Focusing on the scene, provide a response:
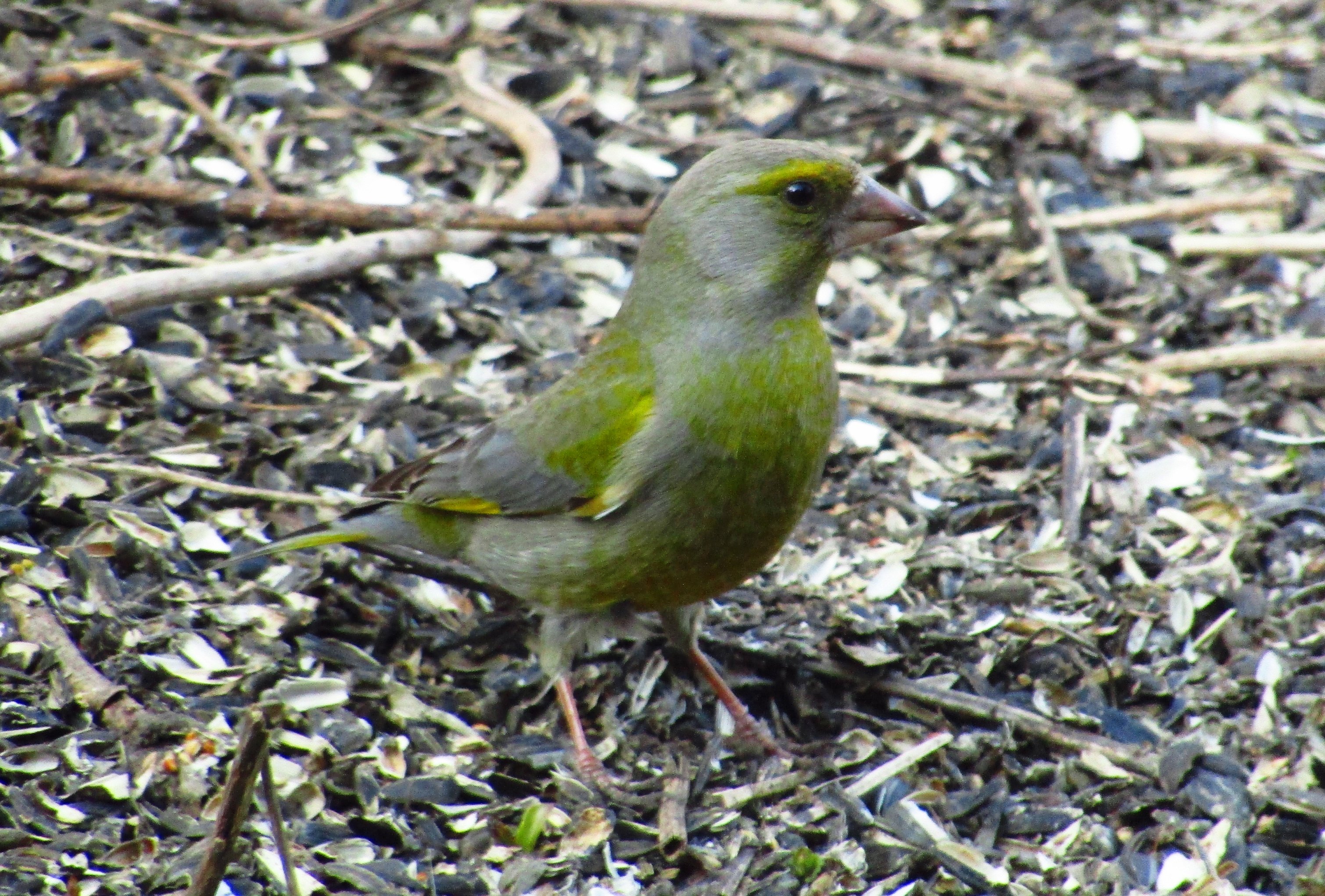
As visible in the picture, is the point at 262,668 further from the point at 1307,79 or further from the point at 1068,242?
the point at 1307,79

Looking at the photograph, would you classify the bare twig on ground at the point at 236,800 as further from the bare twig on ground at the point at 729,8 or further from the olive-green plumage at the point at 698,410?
the bare twig on ground at the point at 729,8

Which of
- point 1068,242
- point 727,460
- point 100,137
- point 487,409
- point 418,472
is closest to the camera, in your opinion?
point 727,460

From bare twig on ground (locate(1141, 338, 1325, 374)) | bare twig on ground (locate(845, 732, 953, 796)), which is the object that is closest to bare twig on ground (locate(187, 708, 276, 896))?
bare twig on ground (locate(845, 732, 953, 796))

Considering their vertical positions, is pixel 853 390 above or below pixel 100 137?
below

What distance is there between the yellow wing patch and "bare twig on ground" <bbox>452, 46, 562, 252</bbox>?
143cm

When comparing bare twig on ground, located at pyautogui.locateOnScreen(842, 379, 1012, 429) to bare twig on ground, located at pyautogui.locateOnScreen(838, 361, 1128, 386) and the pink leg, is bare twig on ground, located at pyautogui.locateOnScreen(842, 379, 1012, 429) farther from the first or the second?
the pink leg

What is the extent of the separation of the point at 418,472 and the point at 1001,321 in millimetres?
2471

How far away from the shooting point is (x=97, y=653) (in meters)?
3.94

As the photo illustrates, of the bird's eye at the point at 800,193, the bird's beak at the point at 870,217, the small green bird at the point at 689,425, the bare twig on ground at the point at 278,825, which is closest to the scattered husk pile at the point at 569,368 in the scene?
the bare twig on ground at the point at 278,825

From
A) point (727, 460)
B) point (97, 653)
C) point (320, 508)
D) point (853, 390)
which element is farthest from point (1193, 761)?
point (97, 653)

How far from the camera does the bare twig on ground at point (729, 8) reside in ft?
21.1

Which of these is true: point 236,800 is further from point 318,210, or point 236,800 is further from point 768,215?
point 318,210

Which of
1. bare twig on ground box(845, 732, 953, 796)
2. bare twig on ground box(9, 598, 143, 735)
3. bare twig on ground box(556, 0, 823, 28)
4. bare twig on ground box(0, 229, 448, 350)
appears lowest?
bare twig on ground box(845, 732, 953, 796)

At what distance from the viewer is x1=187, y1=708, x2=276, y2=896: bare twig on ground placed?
2.58 meters
